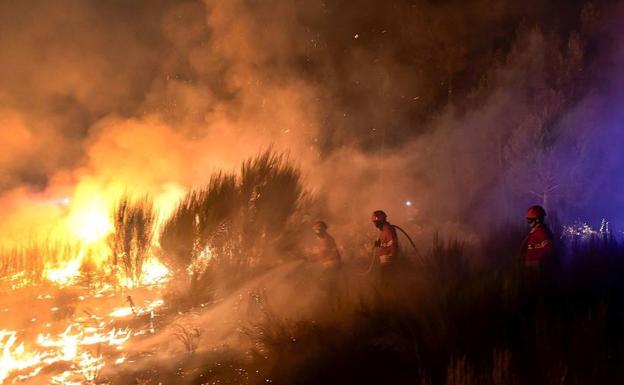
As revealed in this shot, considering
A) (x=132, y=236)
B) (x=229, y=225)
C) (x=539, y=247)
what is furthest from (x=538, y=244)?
(x=132, y=236)

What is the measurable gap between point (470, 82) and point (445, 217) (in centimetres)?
742

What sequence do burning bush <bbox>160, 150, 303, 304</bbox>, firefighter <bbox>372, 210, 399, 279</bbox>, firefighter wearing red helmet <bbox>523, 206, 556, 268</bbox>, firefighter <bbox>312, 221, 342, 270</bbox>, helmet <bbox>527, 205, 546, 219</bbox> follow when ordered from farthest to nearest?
burning bush <bbox>160, 150, 303, 304</bbox> < firefighter <bbox>312, 221, 342, 270</bbox> < firefighter <bbox>372, 210, 399, 279</bbox> < helmet <bbox>527, 205, 546, 219</bbox> < firefighter wearing red helmet <bbox>523, 206, 556, 268</bbox>

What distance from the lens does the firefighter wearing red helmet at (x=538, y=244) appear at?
587cm

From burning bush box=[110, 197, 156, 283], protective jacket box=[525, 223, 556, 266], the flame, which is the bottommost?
the flame

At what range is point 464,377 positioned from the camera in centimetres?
354

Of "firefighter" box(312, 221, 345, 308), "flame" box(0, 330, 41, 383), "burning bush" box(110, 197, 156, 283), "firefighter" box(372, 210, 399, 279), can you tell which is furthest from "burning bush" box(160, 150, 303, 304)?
"firefighter" box(372, 210, 399, 279)

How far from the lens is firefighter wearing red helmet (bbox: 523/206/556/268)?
587 centimetres

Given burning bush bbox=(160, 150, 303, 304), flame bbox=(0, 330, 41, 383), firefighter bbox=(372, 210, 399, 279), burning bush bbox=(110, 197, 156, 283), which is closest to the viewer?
flame bbox=(0, 330, 41, 383)

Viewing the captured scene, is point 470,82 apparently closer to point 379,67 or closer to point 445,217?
point 379,67

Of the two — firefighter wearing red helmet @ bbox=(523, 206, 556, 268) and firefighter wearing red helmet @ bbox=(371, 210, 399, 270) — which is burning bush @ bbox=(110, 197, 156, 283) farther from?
firefighter wearing red helmet @ bbox=(523, 206, 556, 268)

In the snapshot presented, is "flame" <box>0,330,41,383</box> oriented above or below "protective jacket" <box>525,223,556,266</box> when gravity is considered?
below

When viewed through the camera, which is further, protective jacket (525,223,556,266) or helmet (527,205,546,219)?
helmet (527,205,546,219)

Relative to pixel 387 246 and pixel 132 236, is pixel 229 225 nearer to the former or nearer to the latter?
pixel 132 236

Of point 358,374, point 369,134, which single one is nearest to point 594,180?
point 369,134
